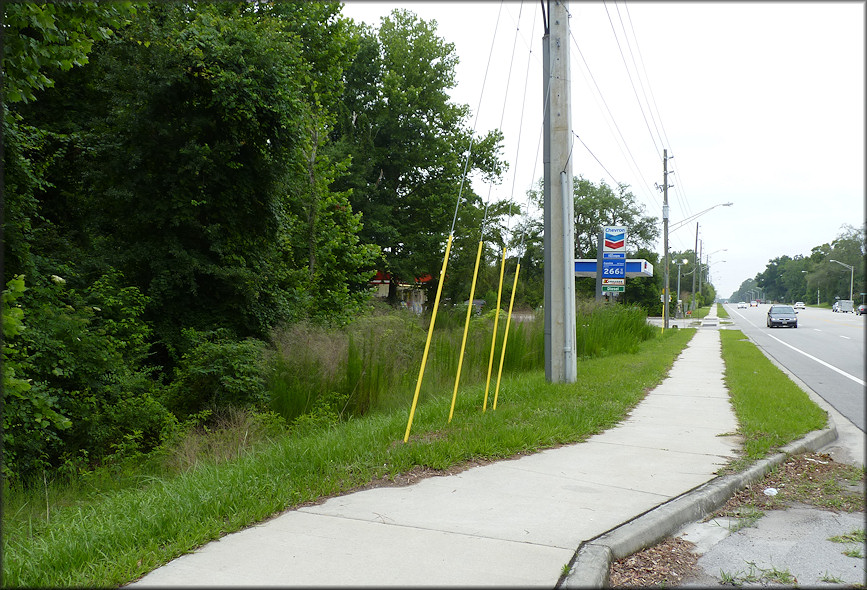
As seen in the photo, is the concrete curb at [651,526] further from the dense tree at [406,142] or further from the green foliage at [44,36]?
the dense tree at [406,142]

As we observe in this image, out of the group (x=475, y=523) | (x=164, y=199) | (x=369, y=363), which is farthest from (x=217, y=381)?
(x=475, y=523)

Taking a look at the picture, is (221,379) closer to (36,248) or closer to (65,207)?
(36,248)

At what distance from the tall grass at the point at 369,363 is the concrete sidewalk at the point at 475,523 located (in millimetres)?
3773

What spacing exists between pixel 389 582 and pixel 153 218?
11114mm

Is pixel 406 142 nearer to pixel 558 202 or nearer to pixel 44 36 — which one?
pixel 558 202

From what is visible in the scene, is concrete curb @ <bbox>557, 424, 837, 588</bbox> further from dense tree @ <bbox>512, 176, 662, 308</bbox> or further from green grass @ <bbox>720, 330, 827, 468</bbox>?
dense tree @ <bbox>512, 176, 662, 308</bbox>

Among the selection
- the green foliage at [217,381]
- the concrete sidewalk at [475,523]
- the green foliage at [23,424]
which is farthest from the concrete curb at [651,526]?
the green foliage at [217,381]

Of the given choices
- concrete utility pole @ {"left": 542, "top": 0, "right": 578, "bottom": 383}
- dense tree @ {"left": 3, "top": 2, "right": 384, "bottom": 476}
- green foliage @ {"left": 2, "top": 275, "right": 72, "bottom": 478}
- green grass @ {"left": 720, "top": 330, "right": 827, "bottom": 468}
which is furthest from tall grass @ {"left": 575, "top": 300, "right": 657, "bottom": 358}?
green foliage @ {"left": 2, "top": 275, "right": 72, "bottom": 478}

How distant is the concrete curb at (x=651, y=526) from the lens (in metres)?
3.48

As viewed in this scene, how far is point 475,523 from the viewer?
4203 mm

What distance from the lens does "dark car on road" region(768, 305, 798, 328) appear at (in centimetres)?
3812

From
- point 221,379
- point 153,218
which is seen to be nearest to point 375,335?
point 221,379

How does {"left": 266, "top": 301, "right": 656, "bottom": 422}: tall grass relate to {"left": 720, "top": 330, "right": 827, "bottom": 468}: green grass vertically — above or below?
above

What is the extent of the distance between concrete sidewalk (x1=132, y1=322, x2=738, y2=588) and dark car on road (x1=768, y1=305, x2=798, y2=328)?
36036mm
